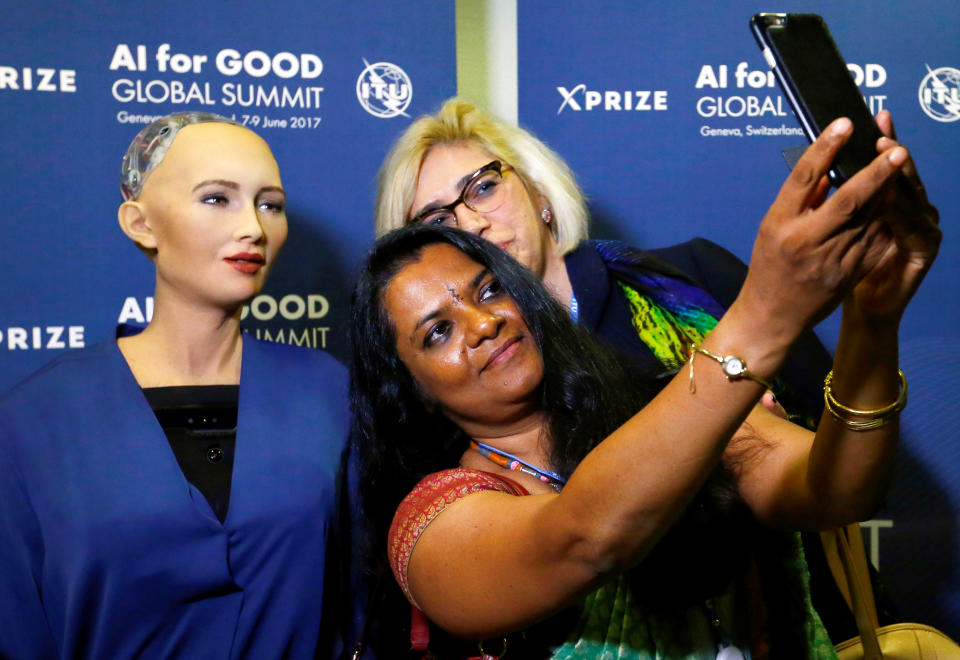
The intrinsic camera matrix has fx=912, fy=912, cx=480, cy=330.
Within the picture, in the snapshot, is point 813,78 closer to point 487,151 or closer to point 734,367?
point 734,367

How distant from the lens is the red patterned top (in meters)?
1.14

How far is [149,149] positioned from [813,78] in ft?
3.68

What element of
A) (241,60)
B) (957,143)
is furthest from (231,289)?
(957,143)

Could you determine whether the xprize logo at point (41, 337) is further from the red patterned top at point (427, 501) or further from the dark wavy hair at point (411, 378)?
the red patterned top at point (427, 501)

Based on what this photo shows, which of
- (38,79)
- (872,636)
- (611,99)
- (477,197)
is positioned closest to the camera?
(872,636)

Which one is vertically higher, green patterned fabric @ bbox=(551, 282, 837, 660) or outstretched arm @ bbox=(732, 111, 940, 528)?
outstretched arm @ bbox=(732, 111, 940, 528)

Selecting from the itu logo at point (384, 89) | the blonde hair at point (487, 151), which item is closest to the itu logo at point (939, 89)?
the blonde hair at point (487, 151)

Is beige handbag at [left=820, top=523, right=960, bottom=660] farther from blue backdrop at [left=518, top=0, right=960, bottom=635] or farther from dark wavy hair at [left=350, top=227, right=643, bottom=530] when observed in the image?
blue backdrop at [left=518, top=0, right=960, bottom=635]

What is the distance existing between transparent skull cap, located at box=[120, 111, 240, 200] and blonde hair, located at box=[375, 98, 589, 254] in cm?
45

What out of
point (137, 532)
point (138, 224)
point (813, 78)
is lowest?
point (137, 532)

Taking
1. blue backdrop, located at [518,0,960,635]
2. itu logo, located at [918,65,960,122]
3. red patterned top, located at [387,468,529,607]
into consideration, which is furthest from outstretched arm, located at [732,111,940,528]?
itu logo, located at [918,65,960,122]

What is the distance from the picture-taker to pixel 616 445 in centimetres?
87

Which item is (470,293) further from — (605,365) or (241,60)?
(241,60)

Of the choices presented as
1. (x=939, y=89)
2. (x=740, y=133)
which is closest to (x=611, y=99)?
(x=740, y=133)
